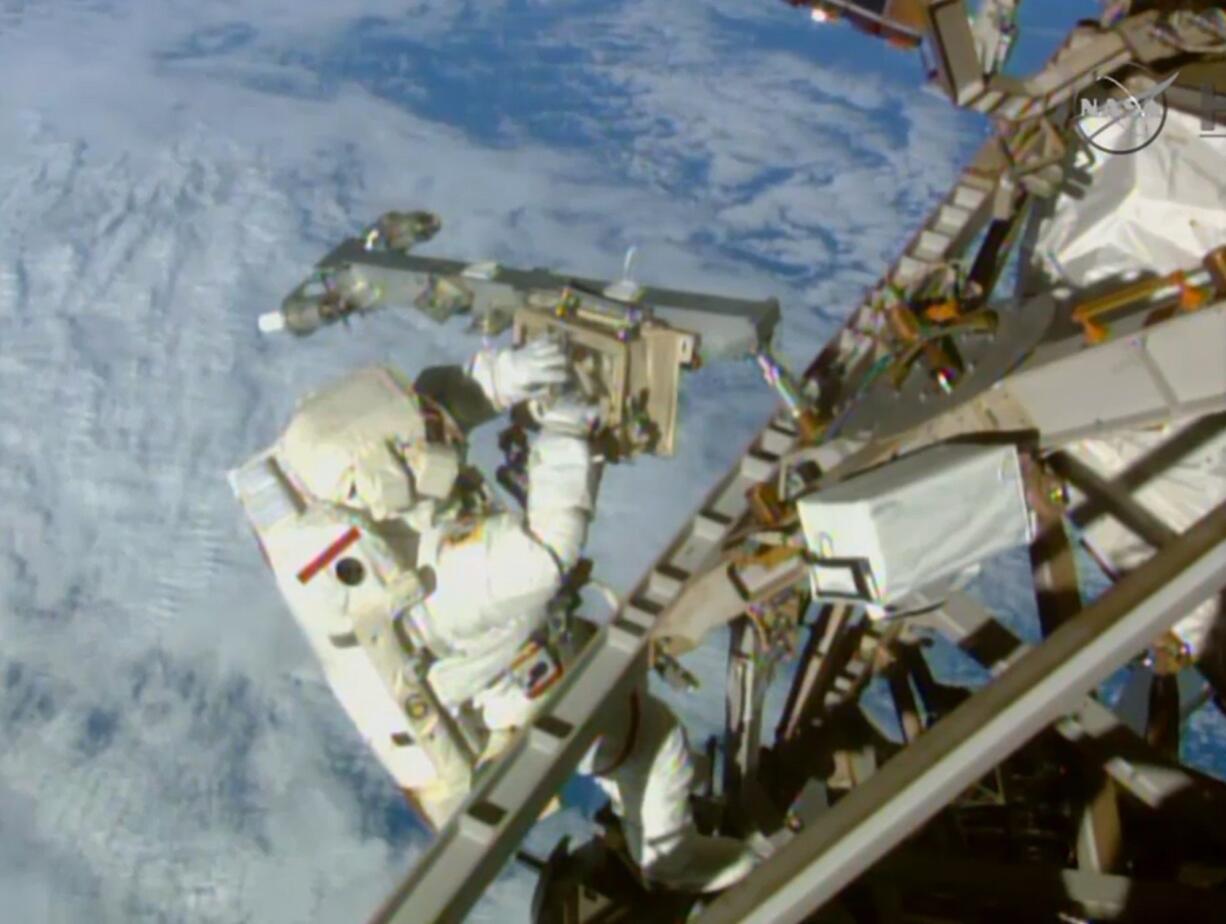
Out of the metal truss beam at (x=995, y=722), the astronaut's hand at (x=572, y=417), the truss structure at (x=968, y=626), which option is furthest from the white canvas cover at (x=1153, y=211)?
the metal truss beam at (x=995, y=722)

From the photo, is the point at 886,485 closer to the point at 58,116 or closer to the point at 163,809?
the point at 163,809

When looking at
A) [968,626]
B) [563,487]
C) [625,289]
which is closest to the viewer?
[563,487]

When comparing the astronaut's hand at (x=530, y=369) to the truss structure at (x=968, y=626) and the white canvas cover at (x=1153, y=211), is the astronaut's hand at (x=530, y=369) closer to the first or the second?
the truss structure at (x=968, y=626)

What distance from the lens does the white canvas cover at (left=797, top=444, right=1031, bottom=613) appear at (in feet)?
9.83

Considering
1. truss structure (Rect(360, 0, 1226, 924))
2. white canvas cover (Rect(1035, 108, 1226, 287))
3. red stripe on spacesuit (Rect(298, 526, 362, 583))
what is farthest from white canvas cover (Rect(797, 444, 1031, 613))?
white canvas cover (Rect(1035, 108, 1226, 287))

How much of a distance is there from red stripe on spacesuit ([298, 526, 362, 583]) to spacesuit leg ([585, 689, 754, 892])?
106cm

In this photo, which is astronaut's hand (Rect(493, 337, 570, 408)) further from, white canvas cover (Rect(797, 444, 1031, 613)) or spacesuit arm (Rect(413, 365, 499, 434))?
white canvas cover (Rect(797, 444, 1031, 613))

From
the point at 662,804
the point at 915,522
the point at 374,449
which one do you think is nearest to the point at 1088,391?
the point at 915,522

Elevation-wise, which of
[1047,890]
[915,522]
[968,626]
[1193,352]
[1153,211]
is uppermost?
[1193,352]

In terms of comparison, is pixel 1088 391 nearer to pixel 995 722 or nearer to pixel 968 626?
pixel 995 722

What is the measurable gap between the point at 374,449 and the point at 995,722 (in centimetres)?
214

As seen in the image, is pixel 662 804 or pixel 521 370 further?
pixel 662 804

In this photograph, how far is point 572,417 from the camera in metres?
3.80

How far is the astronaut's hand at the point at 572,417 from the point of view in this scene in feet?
12.4
